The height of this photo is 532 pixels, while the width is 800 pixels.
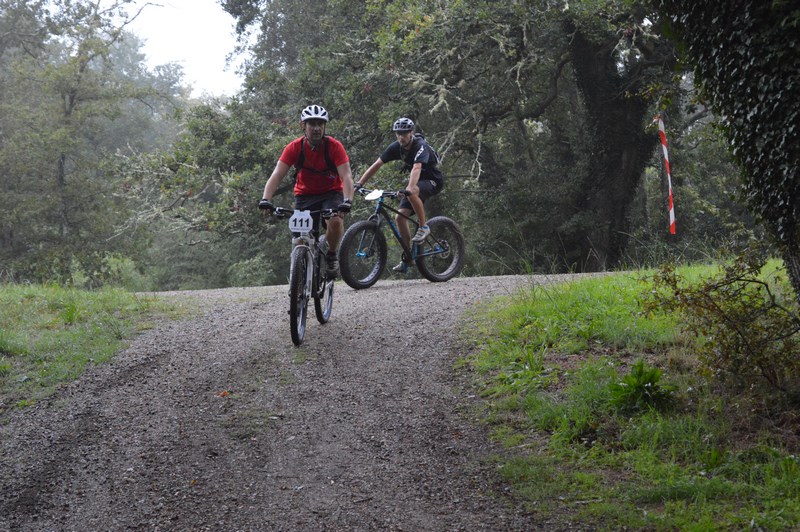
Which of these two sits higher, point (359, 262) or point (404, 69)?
point (404, 69)

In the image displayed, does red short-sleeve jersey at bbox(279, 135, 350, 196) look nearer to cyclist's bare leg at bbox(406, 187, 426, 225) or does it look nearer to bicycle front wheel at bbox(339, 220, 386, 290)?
bicycle front wheel at bbox(339, 220, 386, 290)

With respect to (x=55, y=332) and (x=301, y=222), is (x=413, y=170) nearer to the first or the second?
(x=301, y=222)

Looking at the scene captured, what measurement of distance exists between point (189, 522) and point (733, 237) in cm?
387

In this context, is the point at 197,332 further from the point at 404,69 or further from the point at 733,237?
the point at 404,69

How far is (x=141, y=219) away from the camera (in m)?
19.9

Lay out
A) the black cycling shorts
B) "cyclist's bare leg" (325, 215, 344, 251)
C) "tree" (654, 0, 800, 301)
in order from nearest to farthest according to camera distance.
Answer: "tree" (654, 0, 800, 301), "cyclist's bare leg" (325, 215, 344, 251), the black cycling shorts

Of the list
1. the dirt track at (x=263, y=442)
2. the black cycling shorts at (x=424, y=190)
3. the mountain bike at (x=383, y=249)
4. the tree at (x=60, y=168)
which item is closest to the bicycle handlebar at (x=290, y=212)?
the dirt track at (x=263, y=442)

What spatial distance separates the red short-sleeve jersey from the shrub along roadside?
2248 millimetres

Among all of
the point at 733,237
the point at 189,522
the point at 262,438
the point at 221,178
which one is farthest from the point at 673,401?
the point at 221,178

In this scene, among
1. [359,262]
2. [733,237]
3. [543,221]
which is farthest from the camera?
[543,221]

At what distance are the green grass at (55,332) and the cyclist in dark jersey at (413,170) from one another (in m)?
3.24

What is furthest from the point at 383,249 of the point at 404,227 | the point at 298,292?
the point at 298,292

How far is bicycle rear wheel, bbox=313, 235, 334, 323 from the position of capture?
738 cm

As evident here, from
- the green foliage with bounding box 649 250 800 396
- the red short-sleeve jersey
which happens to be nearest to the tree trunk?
the red short-sleeve jersey
